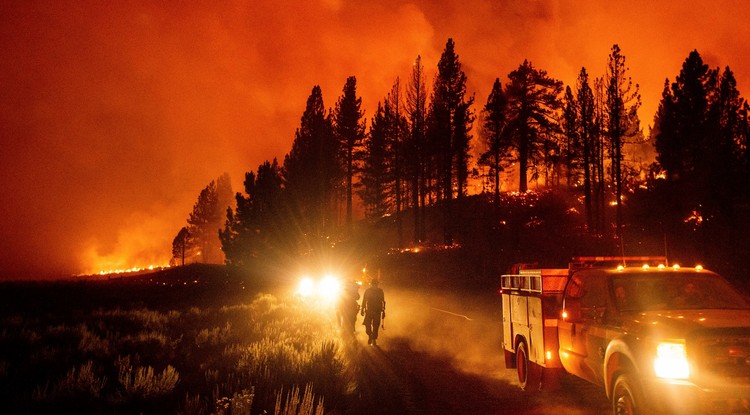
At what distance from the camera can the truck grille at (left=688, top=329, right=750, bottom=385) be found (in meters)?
5.39

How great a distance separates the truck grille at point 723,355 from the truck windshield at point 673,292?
1.17m

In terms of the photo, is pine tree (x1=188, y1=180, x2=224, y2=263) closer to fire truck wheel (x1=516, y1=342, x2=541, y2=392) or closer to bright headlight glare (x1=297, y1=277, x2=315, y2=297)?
bright headlight glare (x1=297, y1=277, x2=315, y2=297)

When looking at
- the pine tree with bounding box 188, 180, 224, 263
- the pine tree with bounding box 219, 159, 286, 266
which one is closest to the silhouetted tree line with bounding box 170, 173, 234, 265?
the pine tree with bounding box 188, 180, 224, 263

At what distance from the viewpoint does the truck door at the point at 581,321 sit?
7312mm

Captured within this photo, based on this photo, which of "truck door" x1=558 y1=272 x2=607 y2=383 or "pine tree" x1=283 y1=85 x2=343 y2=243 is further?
"pine tree" x1=283 y1=85 x2=343 y2=243

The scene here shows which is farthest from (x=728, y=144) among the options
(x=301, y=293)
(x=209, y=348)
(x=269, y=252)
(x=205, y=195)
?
(x=205, y=195)

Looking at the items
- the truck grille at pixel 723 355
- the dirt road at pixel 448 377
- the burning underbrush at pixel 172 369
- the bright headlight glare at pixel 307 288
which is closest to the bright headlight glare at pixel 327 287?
the bright headlight glare at pixel 307 288

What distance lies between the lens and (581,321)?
7.73m

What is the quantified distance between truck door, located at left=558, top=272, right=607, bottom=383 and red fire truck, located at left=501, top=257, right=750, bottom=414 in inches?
0.6

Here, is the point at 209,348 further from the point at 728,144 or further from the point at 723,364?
the point at 728,144

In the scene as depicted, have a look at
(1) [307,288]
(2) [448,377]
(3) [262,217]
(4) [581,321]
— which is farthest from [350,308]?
(3) [262,217]

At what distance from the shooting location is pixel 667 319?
19.7 ft

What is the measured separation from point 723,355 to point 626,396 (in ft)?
3.93

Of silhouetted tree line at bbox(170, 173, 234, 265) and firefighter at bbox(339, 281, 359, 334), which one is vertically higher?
silhouetted tree line at bbox(170, 173, 234, 265)
